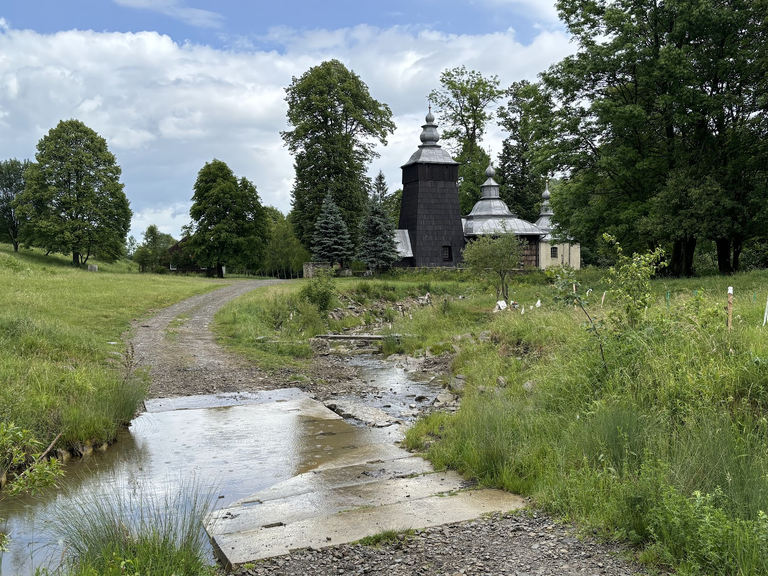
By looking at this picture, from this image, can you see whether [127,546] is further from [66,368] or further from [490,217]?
[490,217]

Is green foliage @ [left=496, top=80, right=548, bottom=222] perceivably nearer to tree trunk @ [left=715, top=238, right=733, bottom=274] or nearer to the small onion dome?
the small onion dome

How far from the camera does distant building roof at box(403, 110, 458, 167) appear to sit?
44.3 m

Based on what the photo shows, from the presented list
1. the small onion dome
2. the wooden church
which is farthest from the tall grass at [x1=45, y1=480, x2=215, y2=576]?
the small onion dome

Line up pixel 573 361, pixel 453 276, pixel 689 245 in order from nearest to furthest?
pixel 573 361
pixel 689 245
pixel 453 276

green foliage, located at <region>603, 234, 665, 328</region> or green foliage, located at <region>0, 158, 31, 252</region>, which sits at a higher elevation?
green foliage, located at <region>0, 158, 31, 252</region>

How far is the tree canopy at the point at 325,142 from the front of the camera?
45906 mm

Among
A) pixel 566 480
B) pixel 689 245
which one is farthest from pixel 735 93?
pixel 566 480

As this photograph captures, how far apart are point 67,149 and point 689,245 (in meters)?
40.7

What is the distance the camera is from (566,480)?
6270 millimetres

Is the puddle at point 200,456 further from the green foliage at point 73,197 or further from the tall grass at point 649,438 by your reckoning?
the green foliage at point 73,197

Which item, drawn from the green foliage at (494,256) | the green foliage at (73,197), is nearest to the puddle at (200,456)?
the green foliage at (494,256)

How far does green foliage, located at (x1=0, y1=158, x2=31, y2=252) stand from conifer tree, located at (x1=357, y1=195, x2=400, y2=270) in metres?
33.8

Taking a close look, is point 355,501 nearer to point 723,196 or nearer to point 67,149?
point 723,196

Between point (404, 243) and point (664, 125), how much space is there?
2050 cm
